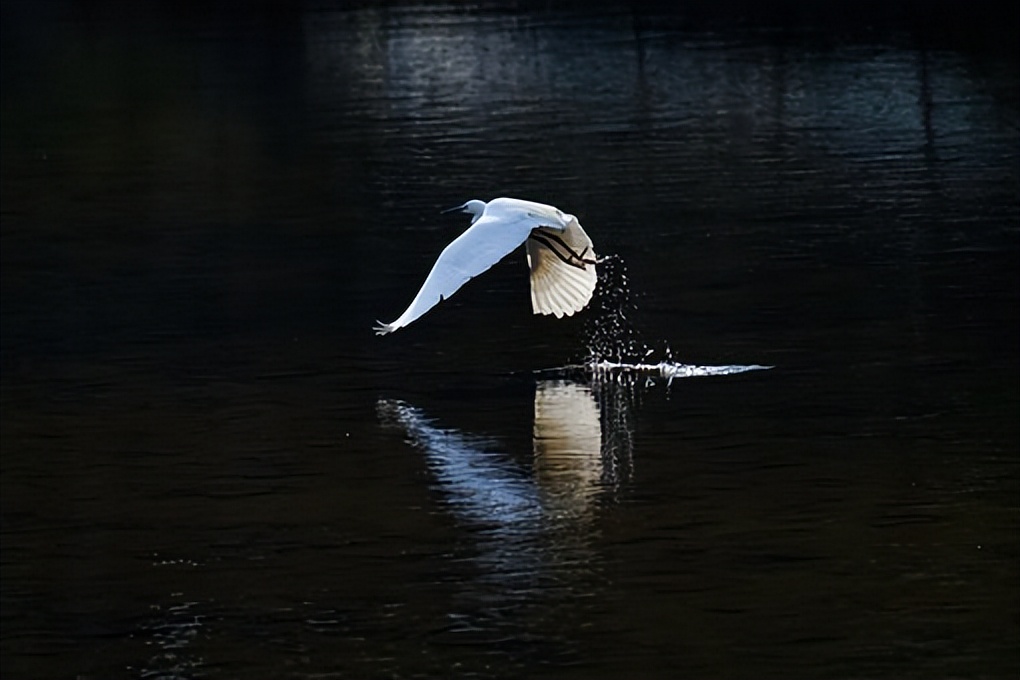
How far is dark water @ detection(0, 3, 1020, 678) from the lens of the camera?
1077 centimetres

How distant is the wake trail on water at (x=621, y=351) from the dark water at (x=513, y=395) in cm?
15

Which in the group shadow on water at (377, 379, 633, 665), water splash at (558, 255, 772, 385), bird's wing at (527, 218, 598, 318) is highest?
bird's wing at (527, 218, 598, 318)

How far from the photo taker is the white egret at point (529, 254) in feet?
39.7

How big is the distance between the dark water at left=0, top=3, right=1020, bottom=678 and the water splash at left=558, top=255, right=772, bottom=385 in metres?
0.14

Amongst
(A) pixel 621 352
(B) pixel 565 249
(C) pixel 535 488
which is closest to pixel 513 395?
(B) pixel 565 249

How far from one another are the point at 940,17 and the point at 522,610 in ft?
85.7

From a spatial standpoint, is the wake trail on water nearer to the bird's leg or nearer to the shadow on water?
the bird's leg

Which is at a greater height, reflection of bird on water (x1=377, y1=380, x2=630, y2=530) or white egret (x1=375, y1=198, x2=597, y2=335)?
white egret (x1=375, y1=198, x2=597, y2=335)

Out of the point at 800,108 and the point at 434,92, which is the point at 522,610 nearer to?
the point at 800,108

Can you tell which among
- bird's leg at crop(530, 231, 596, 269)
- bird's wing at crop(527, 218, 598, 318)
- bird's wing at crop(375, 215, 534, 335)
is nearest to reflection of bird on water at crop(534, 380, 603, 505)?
bird's wing at crop(527, 218, 598, 318)

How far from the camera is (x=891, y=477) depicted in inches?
507

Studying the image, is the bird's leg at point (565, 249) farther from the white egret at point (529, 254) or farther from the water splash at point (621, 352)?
the water splash at point (621, 352)

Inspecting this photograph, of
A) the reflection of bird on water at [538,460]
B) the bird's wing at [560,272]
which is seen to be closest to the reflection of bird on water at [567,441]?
the reflection of bird on water at [538,460]

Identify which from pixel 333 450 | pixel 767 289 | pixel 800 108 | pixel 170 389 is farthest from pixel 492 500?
pixel 800 108
